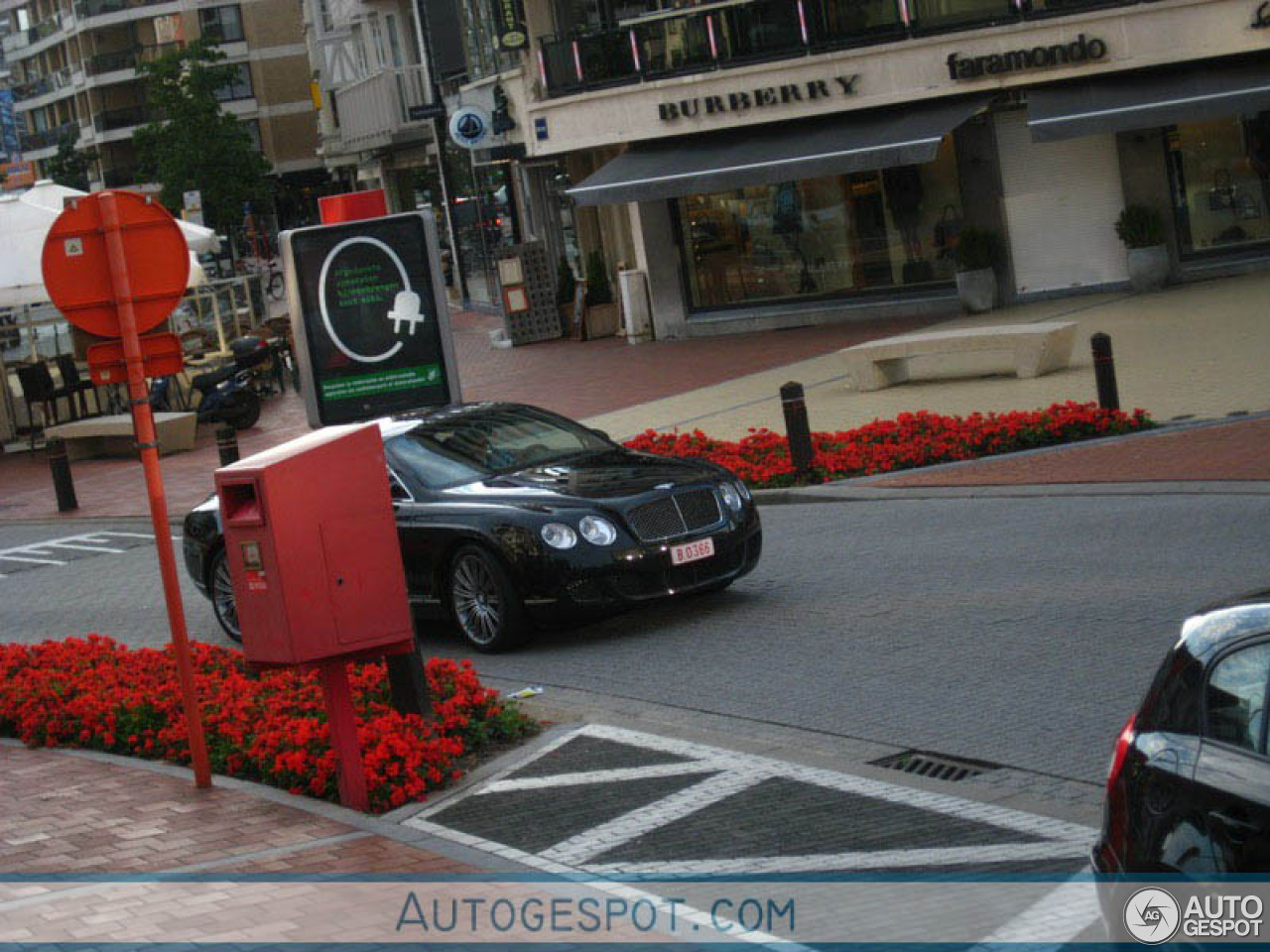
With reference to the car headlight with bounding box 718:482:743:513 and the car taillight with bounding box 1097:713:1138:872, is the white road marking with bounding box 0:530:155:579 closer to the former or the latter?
the car headlight with bounding box 718:482:743:513

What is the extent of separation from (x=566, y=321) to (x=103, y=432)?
10958 mm

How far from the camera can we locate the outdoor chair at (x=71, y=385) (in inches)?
1241

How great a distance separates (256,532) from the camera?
8.18m

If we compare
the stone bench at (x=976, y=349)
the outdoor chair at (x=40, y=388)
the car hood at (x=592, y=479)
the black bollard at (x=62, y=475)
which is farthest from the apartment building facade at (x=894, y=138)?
the car hood at (x=592, y=479)

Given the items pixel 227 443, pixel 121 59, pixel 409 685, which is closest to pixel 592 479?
pixel 409 685

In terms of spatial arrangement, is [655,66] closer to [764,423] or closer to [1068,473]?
[764,423]

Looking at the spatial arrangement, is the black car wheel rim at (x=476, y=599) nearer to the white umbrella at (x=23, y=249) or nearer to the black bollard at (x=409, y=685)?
the black bollard at (x=409, y=685)

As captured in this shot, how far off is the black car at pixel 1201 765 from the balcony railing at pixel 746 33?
78.8 ft

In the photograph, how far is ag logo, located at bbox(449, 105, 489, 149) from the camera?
3584cm

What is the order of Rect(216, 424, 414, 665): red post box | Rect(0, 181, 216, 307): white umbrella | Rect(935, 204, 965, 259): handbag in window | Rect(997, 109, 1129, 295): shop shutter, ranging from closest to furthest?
Rect(216, 424, 414, 665): red post box
Rect(0, 181, 216, 307): white umbrella
Rect(997, 109, 1129, 295): shop shutter
Rect(935, 204, 965, 259): handbag in window

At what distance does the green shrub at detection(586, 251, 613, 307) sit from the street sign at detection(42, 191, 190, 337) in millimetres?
27099

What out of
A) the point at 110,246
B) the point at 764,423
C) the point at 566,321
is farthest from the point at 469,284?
the point at 110,246

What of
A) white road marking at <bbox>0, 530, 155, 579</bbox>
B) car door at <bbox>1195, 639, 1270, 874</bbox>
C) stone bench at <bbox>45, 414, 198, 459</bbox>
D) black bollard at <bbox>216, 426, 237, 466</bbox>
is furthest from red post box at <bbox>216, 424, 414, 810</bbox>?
stone bench at <bbox>45, 414, 198, 459</bbox>

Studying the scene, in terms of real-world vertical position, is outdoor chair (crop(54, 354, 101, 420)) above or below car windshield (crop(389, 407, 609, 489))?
above
